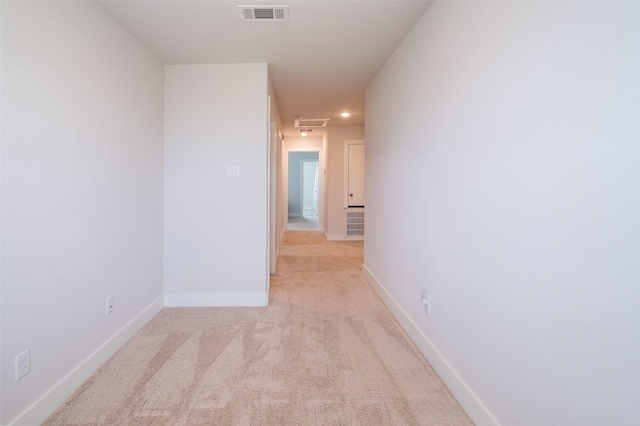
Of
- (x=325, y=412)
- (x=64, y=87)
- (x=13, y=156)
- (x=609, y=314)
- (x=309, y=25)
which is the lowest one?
(x=325, y=412)

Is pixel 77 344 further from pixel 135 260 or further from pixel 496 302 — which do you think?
pixel 496 302

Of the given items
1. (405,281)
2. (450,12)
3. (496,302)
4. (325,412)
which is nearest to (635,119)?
(496,302)

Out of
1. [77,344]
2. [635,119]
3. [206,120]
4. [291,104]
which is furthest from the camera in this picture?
[291,104]

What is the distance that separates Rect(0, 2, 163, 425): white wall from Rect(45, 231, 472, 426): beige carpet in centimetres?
23

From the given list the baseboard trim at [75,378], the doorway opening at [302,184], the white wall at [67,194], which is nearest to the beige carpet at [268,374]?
the baseboard trim at [75,378]

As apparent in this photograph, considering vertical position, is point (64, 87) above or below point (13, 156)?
above

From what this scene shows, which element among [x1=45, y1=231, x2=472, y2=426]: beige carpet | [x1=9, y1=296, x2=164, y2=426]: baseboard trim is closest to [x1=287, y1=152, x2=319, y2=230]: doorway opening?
[x1=45, y1=231, x2=472, y2=426]: beige carpet

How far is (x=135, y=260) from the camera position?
2.32 metres

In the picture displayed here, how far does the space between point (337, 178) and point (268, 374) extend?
4.75m

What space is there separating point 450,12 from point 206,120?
6.91 feet

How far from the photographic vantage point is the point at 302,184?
38.6 feet

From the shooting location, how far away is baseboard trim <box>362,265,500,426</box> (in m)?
1.38

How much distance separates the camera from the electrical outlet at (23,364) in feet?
4.39

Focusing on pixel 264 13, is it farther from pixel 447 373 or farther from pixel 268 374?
pixel 447 373
